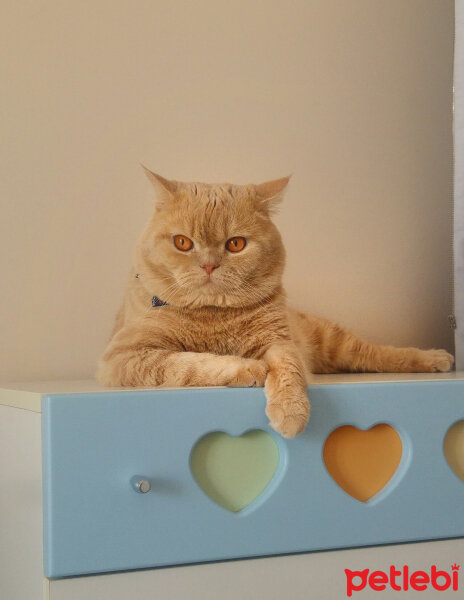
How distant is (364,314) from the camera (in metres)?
1.79

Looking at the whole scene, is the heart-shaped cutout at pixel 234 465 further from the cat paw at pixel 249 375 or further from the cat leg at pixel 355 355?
the cat leg at pixel 355 355

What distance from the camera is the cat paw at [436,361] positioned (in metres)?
1.47

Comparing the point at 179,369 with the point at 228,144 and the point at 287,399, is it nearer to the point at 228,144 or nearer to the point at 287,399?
the point at 287,399

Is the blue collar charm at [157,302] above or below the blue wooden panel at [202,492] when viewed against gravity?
above

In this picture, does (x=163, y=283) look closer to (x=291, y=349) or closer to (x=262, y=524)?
(x=291, y=349)

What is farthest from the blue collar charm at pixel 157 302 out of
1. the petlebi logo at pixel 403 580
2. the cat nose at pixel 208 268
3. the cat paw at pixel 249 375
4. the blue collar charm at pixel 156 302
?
the petlebi logo at pixel 403 580

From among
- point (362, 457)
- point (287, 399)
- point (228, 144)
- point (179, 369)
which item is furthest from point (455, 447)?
point (228, 144)

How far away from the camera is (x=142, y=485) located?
2.99ft

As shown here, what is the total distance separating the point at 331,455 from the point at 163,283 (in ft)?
1.24

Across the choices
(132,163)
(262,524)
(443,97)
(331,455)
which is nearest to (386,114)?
(443,97)

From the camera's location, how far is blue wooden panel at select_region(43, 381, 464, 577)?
2.95ft

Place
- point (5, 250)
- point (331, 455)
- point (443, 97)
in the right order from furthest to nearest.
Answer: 1. point (443, 97)
2. point (5, 250)
3. point (331, 455)

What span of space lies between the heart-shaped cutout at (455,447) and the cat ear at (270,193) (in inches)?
18.3

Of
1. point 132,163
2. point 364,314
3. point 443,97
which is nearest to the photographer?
point 132,163
